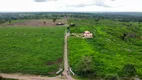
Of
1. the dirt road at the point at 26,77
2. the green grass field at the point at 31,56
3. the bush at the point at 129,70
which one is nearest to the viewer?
the bush at the point at 129,70

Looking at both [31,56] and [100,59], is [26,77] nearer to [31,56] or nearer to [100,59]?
[31,56]

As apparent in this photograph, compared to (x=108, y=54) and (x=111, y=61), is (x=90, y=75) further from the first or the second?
(x=108, y=54)

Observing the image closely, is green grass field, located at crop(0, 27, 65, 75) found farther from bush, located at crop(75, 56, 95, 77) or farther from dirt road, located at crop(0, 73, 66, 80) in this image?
bush, located at crop(75, 56, 95, 77)

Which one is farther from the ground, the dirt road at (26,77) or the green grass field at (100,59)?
the green grass field at (100,59)

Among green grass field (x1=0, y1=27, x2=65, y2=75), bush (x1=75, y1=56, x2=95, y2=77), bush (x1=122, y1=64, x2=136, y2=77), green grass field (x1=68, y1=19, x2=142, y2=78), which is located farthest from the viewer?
green grass field (x1=0, y1=27, x2=65, y2=75)

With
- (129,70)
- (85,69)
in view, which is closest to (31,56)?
(85,69)

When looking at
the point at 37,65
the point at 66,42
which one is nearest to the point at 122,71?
the point at 37,65

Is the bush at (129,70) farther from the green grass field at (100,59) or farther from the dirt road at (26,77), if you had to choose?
the dirt road at (26,77)

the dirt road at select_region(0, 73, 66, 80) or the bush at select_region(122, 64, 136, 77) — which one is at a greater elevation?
the bush at select_region(122, 64, 136, 77)

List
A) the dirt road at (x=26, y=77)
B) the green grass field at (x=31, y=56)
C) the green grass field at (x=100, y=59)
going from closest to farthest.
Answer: the dirt road at (x=26, y=77) < the green grass field at (x=100, y=59) < the green grass field at (x=31, y=56)

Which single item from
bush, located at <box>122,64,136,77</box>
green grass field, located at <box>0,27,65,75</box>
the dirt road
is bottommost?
the dirt road

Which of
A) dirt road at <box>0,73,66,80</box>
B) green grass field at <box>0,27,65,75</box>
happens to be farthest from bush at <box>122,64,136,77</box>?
green grass field at <box>0,27,65,75</box>

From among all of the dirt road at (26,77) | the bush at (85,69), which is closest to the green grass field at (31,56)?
the dirt road at (26,77)
